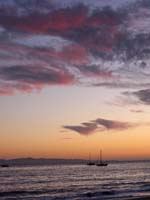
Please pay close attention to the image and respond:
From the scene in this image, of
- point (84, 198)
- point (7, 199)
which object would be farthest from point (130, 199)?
point (7, 199)

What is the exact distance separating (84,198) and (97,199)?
222 cm

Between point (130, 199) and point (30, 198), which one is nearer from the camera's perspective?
point (130, 199)

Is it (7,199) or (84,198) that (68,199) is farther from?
(7,199)

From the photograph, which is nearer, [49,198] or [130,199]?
[130,199]

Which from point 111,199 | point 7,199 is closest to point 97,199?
point 111,199

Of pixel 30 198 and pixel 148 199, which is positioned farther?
pixel 30 198

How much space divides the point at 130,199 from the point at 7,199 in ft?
50.8

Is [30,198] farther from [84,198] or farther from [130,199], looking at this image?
[130,199]

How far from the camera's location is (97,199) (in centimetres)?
4534

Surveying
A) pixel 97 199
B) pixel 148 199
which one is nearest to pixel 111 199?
pixel 97 199

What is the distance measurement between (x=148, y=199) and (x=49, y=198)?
13.2 meters

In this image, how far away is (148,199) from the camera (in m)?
42.3

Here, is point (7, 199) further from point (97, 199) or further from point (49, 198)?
point (97, 199)

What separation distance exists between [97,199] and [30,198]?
893cm
